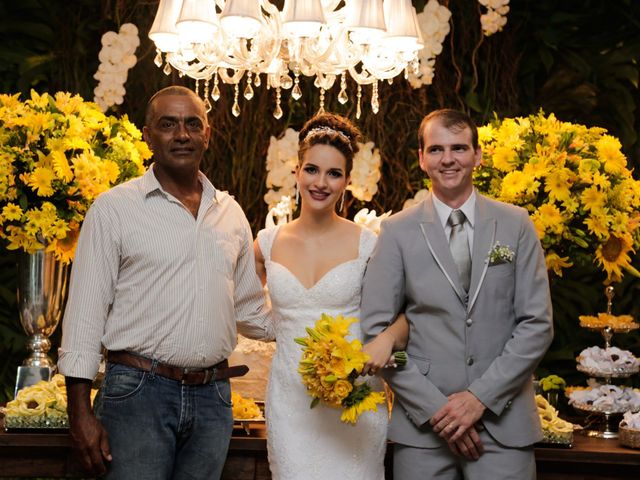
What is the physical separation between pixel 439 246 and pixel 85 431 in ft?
4.23

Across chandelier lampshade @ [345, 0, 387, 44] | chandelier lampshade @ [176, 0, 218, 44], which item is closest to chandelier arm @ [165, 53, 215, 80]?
chandelier lampshade @ [176, 0, 218, 44]

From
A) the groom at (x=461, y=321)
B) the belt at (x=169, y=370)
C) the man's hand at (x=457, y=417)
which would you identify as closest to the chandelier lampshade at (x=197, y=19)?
the groom at (x=461, y=321)

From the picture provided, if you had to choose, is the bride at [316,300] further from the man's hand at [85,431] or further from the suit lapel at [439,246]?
the man's hand at [85,431]

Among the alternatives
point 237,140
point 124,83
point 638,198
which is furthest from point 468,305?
point 124,83

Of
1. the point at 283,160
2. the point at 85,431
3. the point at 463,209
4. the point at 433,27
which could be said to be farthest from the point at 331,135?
the point at 433,27

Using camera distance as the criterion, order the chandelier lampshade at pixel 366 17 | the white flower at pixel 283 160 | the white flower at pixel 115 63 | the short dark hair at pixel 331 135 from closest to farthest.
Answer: the short dark hair at pixel 331 135
the chandelier lampshade at pixel 366 17
the white flower at pixel 283 160
the white flower at pixel 115 63

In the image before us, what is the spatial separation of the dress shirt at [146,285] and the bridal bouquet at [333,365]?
33 centimetres

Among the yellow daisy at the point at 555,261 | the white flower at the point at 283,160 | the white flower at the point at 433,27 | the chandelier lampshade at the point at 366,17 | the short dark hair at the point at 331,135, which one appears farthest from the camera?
the white flower at the point at 433,27

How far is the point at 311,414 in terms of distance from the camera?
3496mm

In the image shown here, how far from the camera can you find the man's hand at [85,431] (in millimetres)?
2992

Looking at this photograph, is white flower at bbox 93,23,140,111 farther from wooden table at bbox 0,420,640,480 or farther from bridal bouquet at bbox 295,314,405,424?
bridal bouquet at bbox 295,314,405,424

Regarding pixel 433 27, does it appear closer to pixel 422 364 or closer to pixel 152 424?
pixel 422 364

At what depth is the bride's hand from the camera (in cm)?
316

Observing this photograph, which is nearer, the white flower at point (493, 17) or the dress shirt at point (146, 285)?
the dress shirt at point (146, 285)
